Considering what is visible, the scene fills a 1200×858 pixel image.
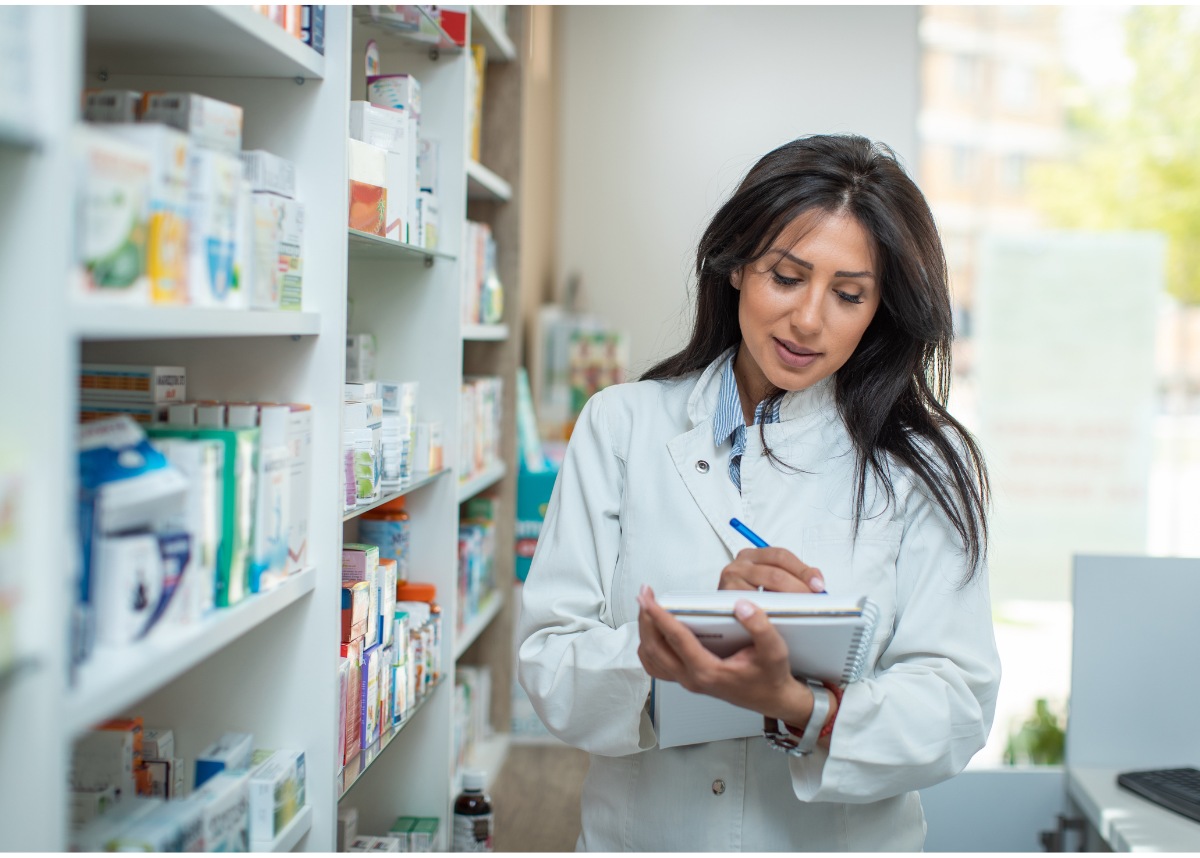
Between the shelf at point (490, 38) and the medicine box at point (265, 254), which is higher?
the shelf at point (490, 38)

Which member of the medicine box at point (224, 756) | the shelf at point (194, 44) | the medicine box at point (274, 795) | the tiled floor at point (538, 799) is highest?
the shelf at point (194, 44)

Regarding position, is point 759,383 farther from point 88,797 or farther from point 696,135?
point 696,135

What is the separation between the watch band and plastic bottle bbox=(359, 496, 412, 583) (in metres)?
1.26

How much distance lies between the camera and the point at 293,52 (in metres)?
1.64

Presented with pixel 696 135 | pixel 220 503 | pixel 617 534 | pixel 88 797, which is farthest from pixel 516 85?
pixel 88 797

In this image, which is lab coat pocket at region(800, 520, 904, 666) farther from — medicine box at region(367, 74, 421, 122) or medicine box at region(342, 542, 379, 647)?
medicine box at region(367, 74, 421, 122)

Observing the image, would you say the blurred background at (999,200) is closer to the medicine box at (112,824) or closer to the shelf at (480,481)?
the shelf at (480,481)

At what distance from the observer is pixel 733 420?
5.80 ft

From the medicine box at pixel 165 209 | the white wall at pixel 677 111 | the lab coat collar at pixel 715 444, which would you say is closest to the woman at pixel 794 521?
the lab coat collar at pixel 715 444

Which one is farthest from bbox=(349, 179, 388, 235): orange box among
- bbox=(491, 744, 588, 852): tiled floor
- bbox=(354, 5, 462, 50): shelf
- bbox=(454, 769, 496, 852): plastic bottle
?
bbox=(491, 744, 588, 852): tiled floor

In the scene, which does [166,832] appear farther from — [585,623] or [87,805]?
[585,623]

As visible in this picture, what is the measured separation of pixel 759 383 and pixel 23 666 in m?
1.21

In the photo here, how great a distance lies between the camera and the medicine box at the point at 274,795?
162 centimetres

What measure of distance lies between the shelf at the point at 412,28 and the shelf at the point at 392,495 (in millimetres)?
1035
